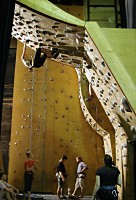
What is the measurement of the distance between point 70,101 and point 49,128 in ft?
3.91

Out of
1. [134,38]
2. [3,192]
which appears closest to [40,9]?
[134,38]

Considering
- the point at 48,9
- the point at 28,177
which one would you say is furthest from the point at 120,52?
the point at 28,177

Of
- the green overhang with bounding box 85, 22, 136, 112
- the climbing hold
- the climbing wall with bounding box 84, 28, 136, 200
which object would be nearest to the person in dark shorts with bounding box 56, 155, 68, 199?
the climbing wall with bounding box 84, 28, 136, 200

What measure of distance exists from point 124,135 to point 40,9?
116 inches

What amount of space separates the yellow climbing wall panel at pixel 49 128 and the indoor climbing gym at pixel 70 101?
0.03m

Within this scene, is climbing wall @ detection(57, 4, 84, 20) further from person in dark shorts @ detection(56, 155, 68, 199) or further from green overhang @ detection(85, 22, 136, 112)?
green overhang @ detection(85, 22, 136, 112)

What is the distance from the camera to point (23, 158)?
33.0 feet

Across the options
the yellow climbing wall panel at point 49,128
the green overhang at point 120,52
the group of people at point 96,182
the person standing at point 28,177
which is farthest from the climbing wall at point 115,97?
the yellow climbing wall panel at point 49,128

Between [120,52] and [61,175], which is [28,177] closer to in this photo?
[61,175]

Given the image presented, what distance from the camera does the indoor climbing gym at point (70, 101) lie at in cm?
499

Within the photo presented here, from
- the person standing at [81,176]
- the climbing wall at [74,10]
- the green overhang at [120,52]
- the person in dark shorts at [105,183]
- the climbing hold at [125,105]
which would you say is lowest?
the person standing at [81,176]

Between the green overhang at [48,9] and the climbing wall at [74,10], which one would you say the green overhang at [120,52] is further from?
the climbing wall at [74,10]

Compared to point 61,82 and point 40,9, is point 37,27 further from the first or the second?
point 61,82

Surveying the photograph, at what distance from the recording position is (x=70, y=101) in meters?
10.6
